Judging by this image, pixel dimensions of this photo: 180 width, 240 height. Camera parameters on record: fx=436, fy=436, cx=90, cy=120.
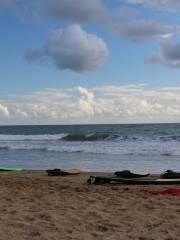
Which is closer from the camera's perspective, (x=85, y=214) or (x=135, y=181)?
(x=85, y=214)

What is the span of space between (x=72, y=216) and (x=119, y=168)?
947cm

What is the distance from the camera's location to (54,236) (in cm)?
562

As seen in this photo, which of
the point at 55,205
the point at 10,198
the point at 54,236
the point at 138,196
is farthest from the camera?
the point at 138,196

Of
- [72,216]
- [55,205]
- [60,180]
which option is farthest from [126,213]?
[60,180]

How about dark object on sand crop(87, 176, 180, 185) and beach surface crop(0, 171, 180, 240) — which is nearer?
beach surface crop(0, 171, 180, 240)

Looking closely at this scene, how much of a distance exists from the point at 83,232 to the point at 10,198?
2.90 meters

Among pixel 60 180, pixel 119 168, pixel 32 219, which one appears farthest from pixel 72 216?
pixel 119 168

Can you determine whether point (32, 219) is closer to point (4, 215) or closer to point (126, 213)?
point (4, 215)

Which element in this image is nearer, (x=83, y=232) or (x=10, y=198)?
(x=83, y=232)

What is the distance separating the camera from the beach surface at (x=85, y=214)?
227 inches

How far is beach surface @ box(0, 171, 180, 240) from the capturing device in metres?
5.77

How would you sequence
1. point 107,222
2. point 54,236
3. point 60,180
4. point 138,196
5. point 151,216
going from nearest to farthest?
point 54,236 < point 107,222 < point 151,216 < point 138,196 < point 60,180

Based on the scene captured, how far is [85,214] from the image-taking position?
7.01 meters

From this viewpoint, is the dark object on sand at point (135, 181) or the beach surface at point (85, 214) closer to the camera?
the beach surface at point (85, 214)
